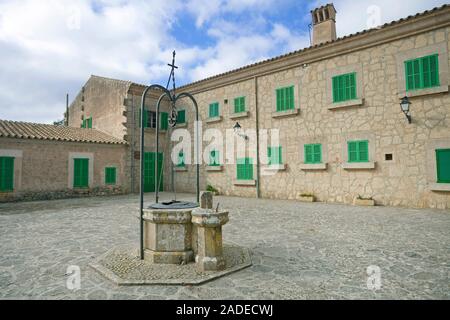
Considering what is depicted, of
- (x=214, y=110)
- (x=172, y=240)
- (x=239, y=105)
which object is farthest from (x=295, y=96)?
(x=172, y=240)

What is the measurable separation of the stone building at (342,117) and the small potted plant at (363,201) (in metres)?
0.18

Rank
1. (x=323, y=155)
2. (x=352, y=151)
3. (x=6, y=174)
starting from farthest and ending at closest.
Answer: (x=6, y=174)
(x=323, y=155)
(x=352, y=151)

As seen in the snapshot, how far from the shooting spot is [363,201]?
9898 mm

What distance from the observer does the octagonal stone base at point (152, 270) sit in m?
3.36

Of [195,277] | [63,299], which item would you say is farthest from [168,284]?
[63,299]

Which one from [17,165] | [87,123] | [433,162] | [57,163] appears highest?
[87,123]

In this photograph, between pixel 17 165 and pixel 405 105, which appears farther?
pixel 17 165

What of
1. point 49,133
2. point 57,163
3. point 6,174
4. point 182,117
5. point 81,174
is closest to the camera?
point 6,174

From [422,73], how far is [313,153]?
181 inches

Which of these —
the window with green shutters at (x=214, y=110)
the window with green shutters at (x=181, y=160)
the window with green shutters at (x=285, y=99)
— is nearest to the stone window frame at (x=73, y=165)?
the window with green shutters at (x=181, y=160)

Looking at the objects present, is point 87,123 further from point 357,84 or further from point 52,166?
point 357,84

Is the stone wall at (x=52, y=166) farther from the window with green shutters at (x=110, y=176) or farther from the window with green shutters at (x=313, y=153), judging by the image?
the window with green shutters at (x=313, y=153)

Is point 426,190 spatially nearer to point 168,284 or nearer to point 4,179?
point 168,284

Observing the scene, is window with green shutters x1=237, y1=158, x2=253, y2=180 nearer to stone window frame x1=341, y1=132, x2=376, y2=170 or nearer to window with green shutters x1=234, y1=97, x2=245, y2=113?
window with green shutters x1=234, y1=97, x2=245, y2=113
